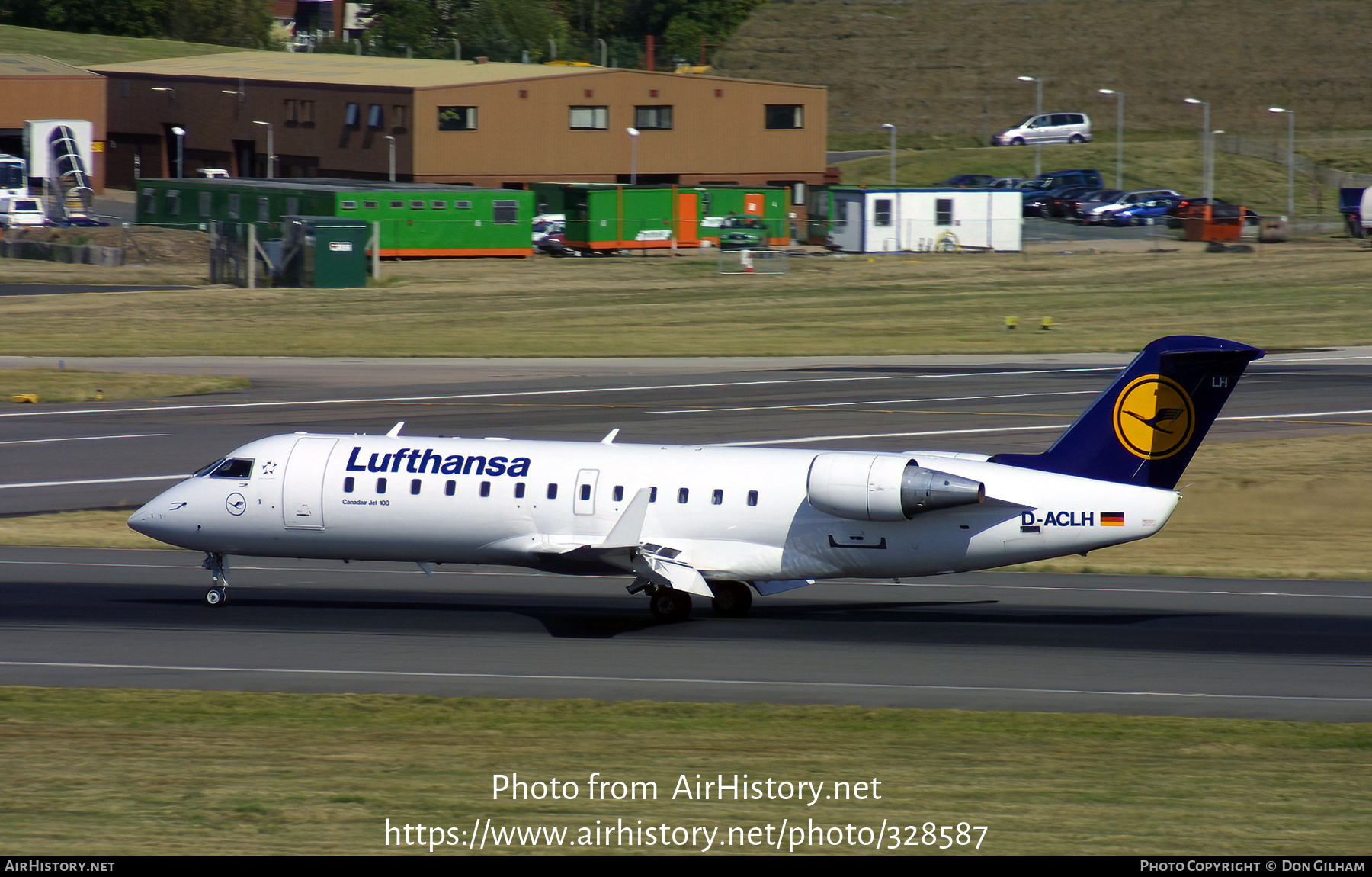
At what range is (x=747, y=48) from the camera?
192 meters

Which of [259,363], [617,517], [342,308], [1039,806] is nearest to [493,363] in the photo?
[259,363]

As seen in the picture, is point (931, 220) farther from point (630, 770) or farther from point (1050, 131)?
point (630, 770)

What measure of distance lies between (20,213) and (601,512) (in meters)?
108

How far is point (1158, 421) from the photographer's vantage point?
90.3ft

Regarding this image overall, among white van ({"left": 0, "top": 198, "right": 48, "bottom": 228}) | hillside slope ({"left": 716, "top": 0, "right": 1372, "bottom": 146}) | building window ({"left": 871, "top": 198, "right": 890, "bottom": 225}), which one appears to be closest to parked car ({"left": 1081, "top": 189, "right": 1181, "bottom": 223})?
building window ({"left": 871, "top": 198, "right": 890, "bottom": 225})

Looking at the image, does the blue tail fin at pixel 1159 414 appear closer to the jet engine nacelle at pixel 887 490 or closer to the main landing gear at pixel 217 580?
the jet engine nacelle at pixel 887 490

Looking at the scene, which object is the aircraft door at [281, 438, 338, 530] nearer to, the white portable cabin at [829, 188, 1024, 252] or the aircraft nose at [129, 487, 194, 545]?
the aircraft nose at [129, 487, 194, 545]

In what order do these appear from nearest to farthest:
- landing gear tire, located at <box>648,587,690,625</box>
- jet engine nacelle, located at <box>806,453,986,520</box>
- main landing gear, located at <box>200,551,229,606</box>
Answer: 1. jet engine nacelle, located at <box>806,453,986,520</box>
2. landing gear tire, located at <box>648,587,690,625</box>
3. main landing gear, located at <box>200,551,229,606</box>

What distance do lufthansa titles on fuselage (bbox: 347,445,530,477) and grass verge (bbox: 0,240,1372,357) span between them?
136 feet

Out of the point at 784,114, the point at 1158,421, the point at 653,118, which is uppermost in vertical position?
the point at 784,114

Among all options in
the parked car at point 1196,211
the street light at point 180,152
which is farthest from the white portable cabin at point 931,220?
the street light at point 180,152

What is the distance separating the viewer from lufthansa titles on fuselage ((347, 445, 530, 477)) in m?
28.6

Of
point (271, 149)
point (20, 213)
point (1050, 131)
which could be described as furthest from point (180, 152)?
point (1050, 131)

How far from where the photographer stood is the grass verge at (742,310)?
73.1 meters
